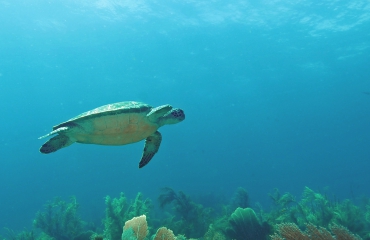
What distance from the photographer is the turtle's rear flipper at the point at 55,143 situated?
475 cm

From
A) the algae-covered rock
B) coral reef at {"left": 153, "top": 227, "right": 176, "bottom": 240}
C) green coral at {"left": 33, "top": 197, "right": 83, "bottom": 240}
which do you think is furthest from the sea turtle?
green coral at {"left": 33, "top": 197, "right": 83, "bottom": 240}

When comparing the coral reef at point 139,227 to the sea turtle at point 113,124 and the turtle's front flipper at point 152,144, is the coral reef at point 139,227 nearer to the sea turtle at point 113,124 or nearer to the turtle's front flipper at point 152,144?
the sea turtle at point 113,124

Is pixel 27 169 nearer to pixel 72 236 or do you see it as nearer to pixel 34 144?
pixel 34 144

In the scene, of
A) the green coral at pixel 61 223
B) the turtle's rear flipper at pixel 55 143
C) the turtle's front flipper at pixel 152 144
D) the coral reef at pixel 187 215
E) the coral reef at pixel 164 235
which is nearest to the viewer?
the coral reef at pixel 164 235

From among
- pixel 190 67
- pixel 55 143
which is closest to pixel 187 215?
pixel 55 143

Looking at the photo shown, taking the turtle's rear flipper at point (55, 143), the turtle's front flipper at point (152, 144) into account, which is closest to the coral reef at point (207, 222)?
the turtle's front flipper at point (152, 144)

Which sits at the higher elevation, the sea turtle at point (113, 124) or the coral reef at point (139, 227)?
the sea turtle at point (113, 124)

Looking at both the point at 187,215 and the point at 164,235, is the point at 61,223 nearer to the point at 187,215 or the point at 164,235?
the point at 187,215

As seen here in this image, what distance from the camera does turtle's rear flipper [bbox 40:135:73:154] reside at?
4749mm

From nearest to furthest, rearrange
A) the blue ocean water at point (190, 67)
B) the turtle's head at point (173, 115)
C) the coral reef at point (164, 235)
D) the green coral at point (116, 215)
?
the coral reef at point (164, 235) < the turtle's head at point (173, 115) < the green coral at point (116, 215) < the blue ocean water at point (190, 67)

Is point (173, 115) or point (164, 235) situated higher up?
point (173, 115)

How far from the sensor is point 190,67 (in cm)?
3534

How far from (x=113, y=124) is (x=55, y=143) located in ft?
4.13

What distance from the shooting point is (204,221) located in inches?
411
